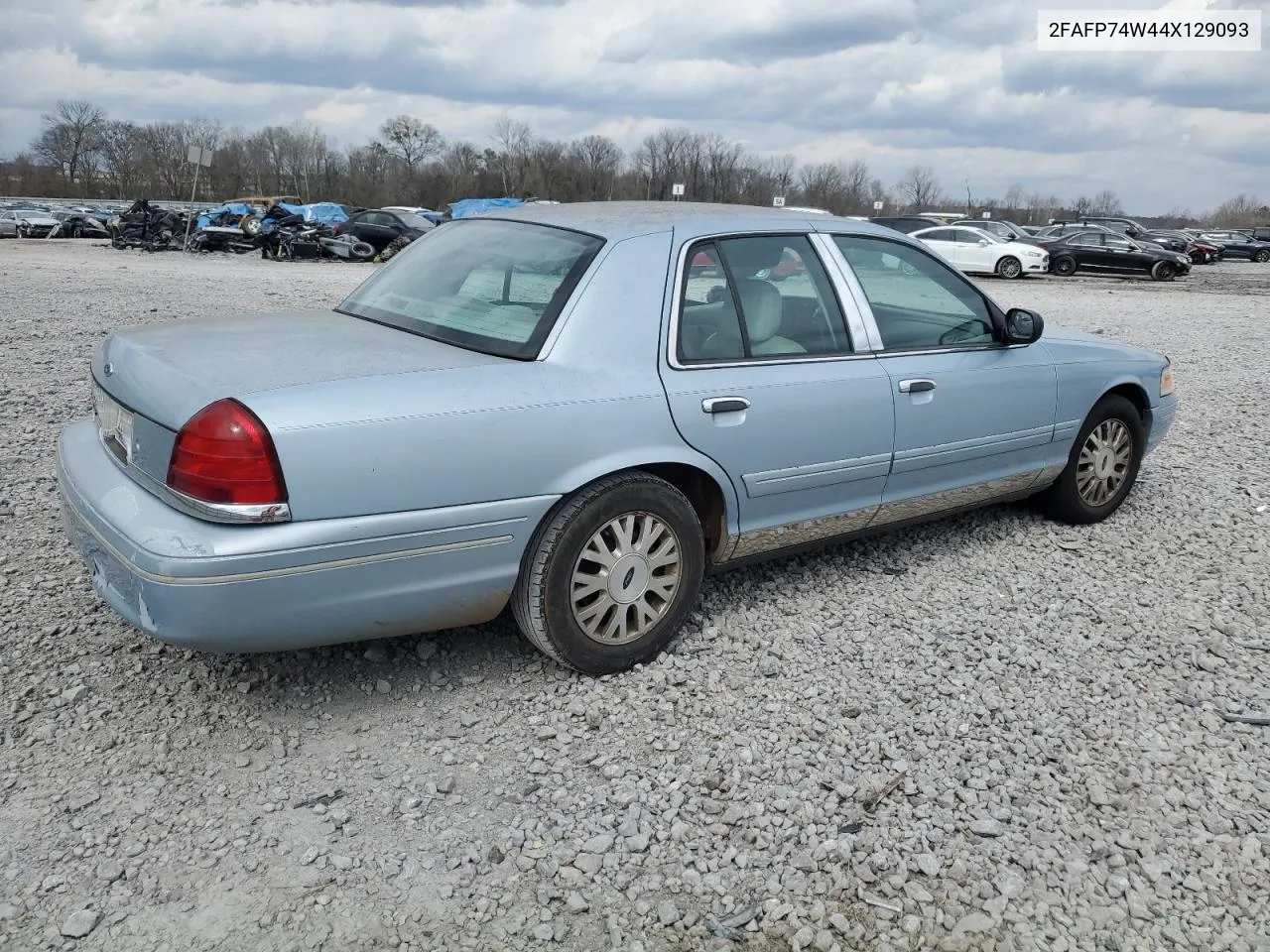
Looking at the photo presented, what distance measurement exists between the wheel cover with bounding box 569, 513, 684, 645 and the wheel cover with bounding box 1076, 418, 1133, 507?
2570 millimetres

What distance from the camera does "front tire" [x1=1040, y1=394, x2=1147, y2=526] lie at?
16.6 feet

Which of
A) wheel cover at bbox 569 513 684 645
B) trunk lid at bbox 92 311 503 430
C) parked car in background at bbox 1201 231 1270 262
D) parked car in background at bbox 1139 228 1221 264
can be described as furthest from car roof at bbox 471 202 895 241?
parked car in background at bbox 1201 231 1270 262

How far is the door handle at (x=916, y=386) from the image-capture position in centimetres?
408

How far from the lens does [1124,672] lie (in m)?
3.65

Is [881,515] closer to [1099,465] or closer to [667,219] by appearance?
[667,219]

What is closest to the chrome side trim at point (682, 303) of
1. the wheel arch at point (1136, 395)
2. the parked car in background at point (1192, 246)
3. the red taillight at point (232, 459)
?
the red taillight at point (232, 459)

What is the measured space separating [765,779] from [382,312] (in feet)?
7.13

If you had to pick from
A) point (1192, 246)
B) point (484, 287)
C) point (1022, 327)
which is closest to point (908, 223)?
point (1192, 246)

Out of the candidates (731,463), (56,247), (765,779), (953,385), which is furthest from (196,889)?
(56,247)

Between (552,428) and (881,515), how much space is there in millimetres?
1706

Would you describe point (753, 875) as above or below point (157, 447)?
below

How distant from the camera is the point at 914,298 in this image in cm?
438

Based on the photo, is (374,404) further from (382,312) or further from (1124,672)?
(1124,672)

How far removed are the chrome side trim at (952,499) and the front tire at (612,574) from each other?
105 centimetres
